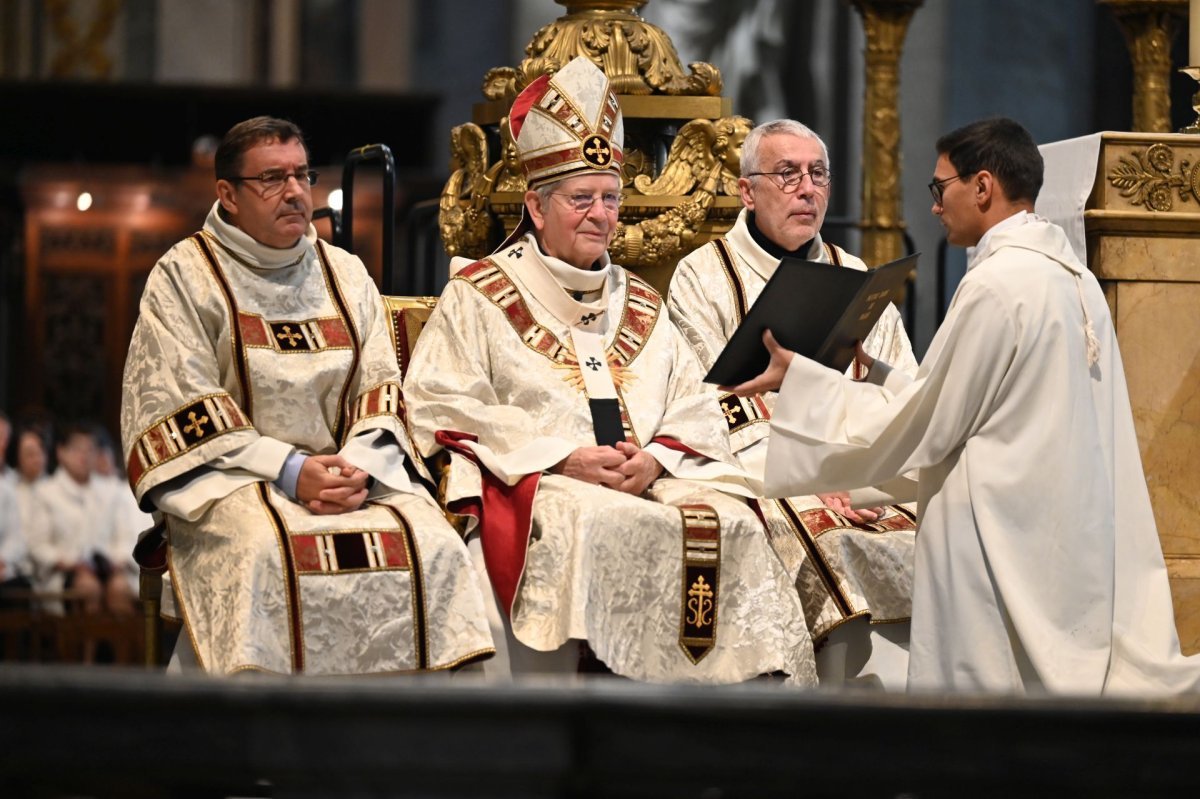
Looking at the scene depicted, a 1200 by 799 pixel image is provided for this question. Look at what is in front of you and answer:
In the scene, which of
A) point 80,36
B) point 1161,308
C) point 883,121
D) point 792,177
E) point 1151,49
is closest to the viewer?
point 1161,308

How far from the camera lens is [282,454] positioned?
480 cm

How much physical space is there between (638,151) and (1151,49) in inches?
92.8

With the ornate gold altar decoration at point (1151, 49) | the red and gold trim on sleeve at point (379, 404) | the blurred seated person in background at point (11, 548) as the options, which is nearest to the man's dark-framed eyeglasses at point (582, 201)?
the red and gold trim on sleeve at point (379, 404)

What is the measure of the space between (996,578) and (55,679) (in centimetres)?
282

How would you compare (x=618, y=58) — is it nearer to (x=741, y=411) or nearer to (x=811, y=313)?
(x=741, y=411)

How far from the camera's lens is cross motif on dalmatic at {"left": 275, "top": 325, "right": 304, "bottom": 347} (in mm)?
5027

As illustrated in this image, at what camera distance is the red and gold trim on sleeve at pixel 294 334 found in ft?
16.4

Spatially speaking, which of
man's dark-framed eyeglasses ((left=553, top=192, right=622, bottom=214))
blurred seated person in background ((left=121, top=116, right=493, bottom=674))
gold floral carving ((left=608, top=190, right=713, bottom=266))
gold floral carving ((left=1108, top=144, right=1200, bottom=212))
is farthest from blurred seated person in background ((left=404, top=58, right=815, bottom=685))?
gold floral carving ((left=1108, top=144, right=1200, bottom=212))

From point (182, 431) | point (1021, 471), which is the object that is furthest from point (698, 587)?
point (182, 431)

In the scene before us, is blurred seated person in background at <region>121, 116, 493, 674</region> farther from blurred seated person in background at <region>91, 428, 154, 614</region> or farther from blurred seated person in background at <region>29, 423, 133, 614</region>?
blurred seated person in background at <region>91, 428, 154, 614</region>

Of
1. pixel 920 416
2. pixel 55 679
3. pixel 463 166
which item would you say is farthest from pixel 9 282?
pixel 55 679

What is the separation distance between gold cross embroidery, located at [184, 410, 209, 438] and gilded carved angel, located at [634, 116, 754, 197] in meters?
1.99

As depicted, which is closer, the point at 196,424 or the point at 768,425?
the point at 196,424

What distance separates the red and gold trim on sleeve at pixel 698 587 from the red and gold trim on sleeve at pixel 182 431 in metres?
1.12
